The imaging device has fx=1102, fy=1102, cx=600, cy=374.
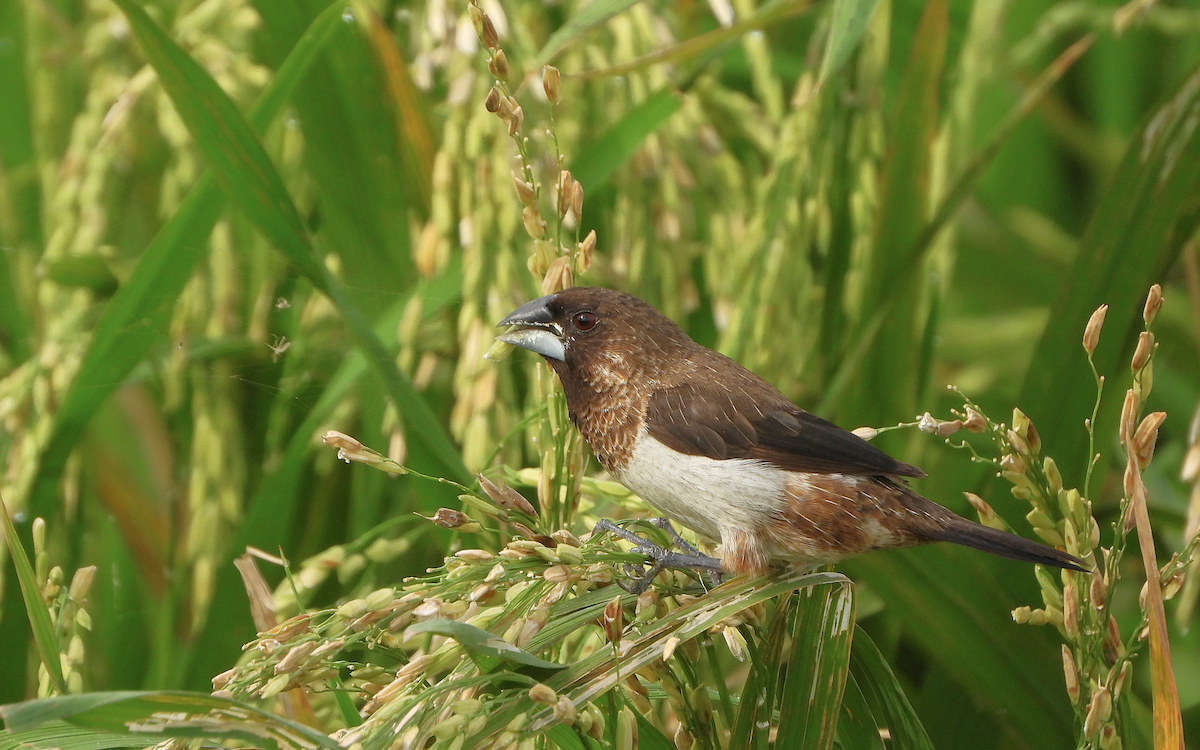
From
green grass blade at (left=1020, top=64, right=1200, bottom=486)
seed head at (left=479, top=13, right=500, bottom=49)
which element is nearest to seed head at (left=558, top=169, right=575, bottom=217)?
seed head at (left=479, top=13, right=500, bottom=49)

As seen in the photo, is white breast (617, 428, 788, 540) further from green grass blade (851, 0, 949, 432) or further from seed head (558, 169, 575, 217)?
green grass blade (851, 0, 949, 432)

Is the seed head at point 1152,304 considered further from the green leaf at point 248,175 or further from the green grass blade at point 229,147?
the green grass blade at point 229,147

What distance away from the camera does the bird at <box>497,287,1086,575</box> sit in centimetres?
152

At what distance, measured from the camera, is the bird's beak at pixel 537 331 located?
64.9 inches

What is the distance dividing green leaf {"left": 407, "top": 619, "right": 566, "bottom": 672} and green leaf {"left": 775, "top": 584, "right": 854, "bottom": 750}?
0.26 meters

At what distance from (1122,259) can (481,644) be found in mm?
1245

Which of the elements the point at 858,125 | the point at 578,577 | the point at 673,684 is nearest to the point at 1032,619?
the point at 673,684

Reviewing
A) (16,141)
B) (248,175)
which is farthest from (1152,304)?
(16,141)

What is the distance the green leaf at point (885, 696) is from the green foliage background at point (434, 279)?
315mm

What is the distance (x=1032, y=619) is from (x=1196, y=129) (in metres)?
0.90

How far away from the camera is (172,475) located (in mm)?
2424

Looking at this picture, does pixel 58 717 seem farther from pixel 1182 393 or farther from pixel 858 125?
pixel 1182 393

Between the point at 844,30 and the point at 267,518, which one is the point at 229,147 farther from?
the point at 844,30

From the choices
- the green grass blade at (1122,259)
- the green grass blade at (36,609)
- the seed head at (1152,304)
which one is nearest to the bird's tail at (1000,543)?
the seed head at (1152,304)
